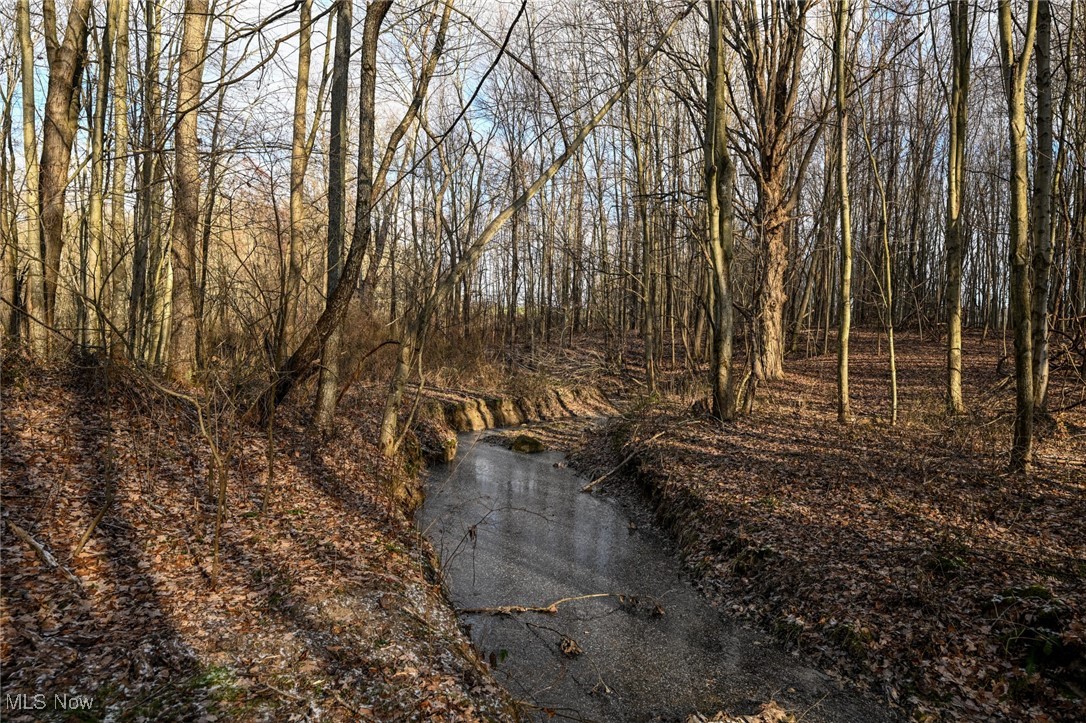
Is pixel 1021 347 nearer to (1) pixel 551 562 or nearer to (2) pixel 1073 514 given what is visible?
(2) pixel 1073 514

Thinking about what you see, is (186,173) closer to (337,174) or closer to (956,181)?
(337,174)

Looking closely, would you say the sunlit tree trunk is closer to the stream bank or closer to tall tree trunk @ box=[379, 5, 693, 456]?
tall tree trunk @ box=[379, 5, 693, 456]

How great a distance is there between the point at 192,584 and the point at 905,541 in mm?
6388

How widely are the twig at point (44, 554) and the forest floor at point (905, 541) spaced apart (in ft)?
18.1

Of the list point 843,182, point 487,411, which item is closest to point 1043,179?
point 843,182

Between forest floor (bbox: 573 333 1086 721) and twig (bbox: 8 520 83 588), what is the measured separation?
551 centimetres

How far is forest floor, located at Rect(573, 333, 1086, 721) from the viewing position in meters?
4.25

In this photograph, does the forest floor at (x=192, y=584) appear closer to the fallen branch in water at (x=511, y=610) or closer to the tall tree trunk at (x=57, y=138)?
the fallen branch in water at (x=511, y=610)

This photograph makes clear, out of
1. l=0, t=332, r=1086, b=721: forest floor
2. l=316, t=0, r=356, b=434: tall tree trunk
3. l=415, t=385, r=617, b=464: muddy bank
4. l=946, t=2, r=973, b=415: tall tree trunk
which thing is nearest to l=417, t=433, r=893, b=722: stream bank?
l=0, t=332, r=1086, b=721: forest floor

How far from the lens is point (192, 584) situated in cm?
459

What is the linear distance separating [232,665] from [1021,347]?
810cm

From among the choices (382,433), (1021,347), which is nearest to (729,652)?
(1021,347)

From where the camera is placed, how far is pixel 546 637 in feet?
17.9

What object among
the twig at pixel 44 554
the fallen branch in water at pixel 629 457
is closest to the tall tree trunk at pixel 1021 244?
the fallen branch in water at pixel 629 457
